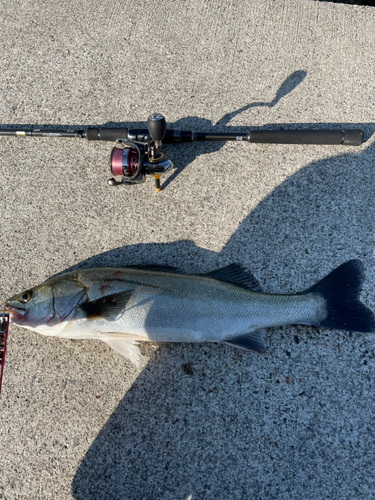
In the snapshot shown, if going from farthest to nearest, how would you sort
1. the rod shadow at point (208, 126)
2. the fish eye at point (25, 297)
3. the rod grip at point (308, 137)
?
1. the rod shadow at point (208, 126)
2. the rod grip at point (308, 137)
3. the fish eye at point (25, 297)

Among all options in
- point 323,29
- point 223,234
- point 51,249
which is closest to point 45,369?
point 51,249

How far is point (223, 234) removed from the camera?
2549 mm

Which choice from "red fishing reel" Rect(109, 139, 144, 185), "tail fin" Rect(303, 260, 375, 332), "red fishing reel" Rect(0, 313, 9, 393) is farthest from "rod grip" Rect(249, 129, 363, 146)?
"red fishing reel" Rect(0, 313, 9, 393)

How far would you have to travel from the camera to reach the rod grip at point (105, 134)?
2.61 m

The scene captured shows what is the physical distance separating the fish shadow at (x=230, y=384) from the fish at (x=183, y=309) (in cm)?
25

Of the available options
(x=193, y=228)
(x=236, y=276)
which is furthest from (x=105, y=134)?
(x=236, y=276)

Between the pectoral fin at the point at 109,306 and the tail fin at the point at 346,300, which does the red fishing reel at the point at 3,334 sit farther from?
the tail fin at the point at 346,300

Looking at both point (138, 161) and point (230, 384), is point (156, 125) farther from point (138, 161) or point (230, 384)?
point (230, 384)

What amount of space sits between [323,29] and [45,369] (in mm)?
3802

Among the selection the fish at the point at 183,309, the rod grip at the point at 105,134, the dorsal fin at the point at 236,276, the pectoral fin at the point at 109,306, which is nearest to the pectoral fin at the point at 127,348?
the fish at the point at 183,309

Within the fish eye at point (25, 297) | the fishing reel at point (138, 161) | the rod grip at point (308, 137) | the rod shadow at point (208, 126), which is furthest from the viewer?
the rod shadow at point (208, 126)

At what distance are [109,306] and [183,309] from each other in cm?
48

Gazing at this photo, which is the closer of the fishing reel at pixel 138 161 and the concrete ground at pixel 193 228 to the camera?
the concrete ground at pixel 193 228

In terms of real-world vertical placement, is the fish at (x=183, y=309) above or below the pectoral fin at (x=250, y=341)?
above
